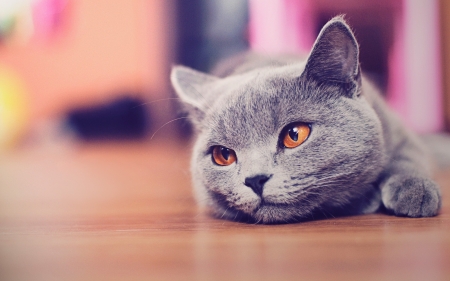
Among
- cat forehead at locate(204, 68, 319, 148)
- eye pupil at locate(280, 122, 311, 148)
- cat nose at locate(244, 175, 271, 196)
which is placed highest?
cat forehead at locate(204, 68, 319, 148)

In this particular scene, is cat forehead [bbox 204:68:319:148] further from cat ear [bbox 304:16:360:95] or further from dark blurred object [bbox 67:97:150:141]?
dark blurred object [bbox 67:97:150:141]

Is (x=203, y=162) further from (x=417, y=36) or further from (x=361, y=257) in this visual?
(x=417, y=36)

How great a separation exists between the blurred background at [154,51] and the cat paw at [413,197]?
0.31m

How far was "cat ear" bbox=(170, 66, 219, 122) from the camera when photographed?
40.4 inches

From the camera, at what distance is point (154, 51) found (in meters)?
1.62

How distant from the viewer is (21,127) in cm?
148

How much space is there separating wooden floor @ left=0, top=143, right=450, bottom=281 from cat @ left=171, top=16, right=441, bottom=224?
0.14ft

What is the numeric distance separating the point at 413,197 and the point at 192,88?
57 centimetres

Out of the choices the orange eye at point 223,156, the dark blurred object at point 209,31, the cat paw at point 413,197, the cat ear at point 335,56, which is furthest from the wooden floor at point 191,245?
the dark blurred object at point 209,31

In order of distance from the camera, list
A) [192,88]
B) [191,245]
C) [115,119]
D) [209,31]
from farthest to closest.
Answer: [115,119] < [209,31] < [192,88] < [191,245]

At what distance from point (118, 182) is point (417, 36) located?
114 centimetres

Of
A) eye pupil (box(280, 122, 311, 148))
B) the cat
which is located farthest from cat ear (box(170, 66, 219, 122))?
eye pupil (box(280, 122, 311, 148))

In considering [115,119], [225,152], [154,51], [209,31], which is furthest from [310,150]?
[115,119]

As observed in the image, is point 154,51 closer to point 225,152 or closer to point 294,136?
point 225,152
